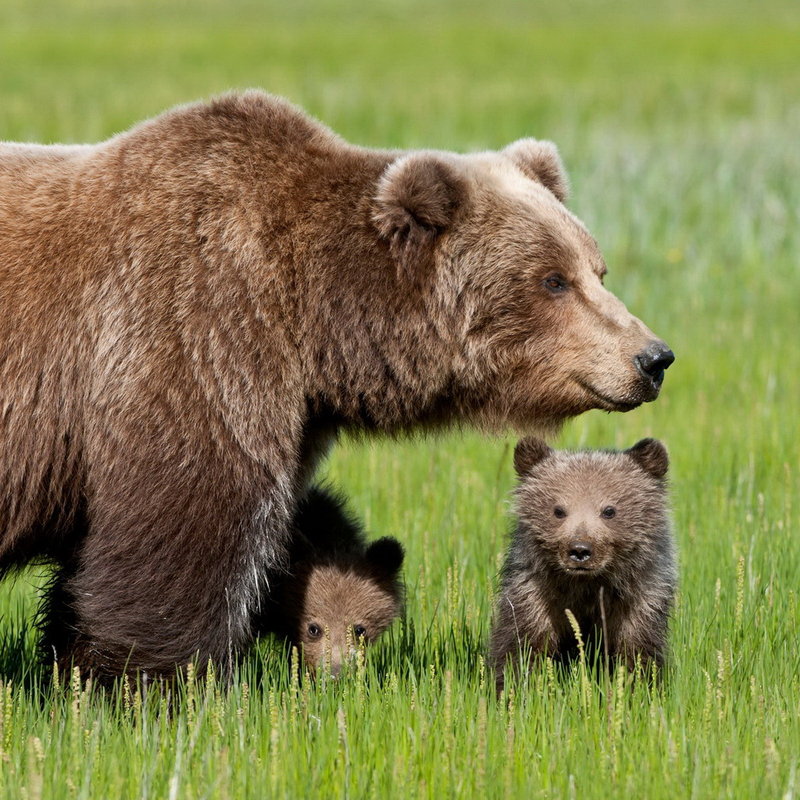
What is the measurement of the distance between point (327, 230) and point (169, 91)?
22179mm

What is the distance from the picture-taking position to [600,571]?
16.5 ft

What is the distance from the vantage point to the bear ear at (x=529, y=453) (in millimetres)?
5375

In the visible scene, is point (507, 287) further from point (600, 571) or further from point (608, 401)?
point (600, 571)

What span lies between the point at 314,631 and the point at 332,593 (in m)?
0.19

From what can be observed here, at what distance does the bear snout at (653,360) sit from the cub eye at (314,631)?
1.93 metres

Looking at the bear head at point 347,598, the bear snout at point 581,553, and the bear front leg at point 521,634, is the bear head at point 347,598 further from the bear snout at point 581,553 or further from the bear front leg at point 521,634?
the bear snout at point 581,553

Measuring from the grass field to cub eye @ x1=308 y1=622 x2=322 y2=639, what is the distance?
205 mm

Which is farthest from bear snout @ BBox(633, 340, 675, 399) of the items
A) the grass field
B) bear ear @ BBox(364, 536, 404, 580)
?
bear ear @ BBox(364, 536, 404, 580)

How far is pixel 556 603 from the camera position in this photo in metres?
5.23

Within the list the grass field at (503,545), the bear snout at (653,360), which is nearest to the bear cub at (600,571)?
the grass field at (503,545)

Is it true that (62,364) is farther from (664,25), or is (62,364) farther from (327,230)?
(664,25)

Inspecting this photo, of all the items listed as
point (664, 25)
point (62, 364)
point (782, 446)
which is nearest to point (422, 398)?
point (62, 364)

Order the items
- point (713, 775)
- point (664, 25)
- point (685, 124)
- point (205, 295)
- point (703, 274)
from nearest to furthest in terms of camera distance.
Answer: point (713, 775)
point (205, 295)
point (703, 274)
point (685, 124)
point (664, 25)

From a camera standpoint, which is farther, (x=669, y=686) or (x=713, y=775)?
(x=669, y=686)
